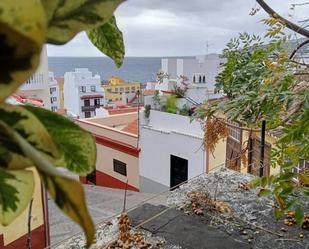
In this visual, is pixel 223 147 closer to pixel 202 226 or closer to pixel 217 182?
pixel 217 182

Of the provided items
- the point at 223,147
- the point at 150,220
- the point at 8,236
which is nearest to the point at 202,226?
the point at 150,220

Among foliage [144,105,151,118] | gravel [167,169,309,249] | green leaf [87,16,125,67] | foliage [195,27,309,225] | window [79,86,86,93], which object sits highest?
green leaf [87,16,125,67]

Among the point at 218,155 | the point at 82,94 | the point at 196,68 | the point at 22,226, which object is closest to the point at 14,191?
the point at 22,226

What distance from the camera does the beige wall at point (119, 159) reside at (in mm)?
7320

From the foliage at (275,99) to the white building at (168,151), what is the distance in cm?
419

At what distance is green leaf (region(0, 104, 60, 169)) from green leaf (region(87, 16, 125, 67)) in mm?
163

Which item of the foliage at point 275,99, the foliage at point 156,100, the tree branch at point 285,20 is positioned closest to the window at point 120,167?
the foliage at point 156,100

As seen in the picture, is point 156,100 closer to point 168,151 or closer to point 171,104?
point 171,104

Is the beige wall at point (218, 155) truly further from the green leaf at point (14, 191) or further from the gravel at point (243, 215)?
the green leaf at point (14, 191)

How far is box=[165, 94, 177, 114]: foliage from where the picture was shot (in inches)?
256

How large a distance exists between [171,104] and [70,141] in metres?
6.43

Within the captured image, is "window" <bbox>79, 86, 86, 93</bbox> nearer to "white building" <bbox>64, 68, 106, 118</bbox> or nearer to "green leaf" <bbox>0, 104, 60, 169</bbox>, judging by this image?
"white building" <bbox>64, 68, 106, 118</bbox>

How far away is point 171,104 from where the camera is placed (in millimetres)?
6594

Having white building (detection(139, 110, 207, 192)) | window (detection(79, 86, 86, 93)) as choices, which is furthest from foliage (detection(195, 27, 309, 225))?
window (detection(79, 86, 86, 93))
